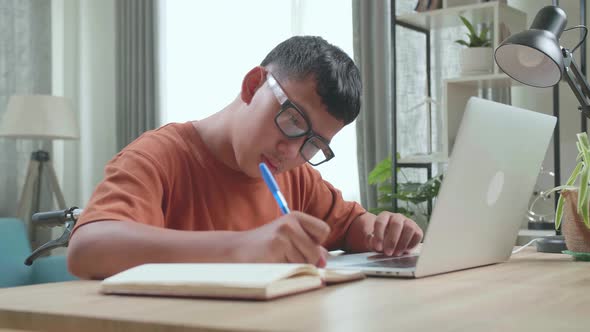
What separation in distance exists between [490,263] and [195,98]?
3295 millimetres

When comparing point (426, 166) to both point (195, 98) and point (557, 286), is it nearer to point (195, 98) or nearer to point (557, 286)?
point (195, 98)

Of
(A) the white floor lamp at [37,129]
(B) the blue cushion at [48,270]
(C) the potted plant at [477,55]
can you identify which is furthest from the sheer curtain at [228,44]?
(B) the blue cushion at [48,270]

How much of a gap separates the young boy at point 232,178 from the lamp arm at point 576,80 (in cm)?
38

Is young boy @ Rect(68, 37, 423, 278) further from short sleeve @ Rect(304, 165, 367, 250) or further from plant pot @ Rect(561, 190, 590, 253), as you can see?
plant pot @ Rect(561, 190, 590, 253)

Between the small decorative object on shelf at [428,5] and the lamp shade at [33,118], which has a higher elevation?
the small decorative object on shelf at [428,5]

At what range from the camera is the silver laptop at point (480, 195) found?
3.36ft

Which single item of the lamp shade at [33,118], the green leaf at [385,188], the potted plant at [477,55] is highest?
the potted plant at [477,55]

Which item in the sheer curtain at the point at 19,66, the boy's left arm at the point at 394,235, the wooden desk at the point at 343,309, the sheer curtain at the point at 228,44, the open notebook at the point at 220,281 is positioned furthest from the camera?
the sheer curtain at the point at 19,66

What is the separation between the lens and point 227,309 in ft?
2.44

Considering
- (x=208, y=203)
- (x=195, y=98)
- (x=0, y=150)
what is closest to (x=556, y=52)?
(x=208, y=203)

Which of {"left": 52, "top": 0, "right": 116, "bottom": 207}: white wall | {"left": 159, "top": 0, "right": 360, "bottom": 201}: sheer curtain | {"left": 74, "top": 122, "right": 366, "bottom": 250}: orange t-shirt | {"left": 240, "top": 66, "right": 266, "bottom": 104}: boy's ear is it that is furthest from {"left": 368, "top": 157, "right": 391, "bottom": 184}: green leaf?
{"left": 52, "top": 0, "right": 116, "bottom": 207}: white wall

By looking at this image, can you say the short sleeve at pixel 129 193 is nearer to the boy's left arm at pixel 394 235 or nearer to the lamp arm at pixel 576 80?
the boy's left arm at pixel 394 235

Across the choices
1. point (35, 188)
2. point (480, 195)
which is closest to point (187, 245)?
point (480, 195)

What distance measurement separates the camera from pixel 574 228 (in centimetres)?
140
